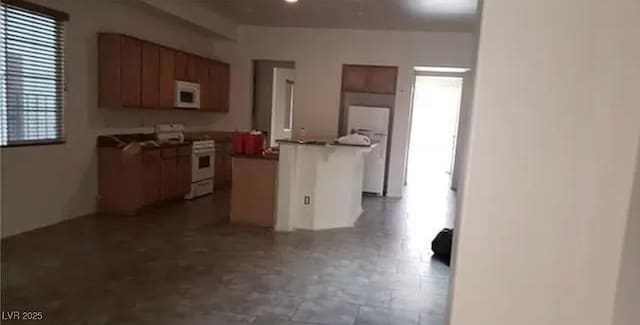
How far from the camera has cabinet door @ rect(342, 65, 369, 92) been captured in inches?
294

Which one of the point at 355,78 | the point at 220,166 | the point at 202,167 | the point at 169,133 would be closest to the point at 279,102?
the point at 355,78

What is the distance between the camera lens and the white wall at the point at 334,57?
7219 mm

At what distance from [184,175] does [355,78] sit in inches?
130

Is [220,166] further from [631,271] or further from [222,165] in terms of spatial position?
[631,271]

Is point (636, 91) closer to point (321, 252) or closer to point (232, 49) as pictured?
point (321, 252)

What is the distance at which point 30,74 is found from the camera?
428cm

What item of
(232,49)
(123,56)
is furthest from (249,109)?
(123,56)

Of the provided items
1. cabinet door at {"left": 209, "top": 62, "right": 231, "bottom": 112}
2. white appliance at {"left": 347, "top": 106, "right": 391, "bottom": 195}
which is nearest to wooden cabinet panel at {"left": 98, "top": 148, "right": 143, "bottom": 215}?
cabinet door at {"left": 209, "top": 62, "right": 231, "bottom": 112}

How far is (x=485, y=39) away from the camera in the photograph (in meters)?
A: 1.30

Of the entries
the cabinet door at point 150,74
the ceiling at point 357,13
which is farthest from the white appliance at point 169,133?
the ceiling at point 357,13

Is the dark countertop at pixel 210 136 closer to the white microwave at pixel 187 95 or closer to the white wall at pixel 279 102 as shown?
the white microwave at pixel 187 95

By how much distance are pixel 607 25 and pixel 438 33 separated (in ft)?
20.5

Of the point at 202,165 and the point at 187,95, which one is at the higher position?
the point at 187,95

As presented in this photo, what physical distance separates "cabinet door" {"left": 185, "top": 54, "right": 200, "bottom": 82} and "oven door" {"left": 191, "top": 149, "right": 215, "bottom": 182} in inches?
45.1
